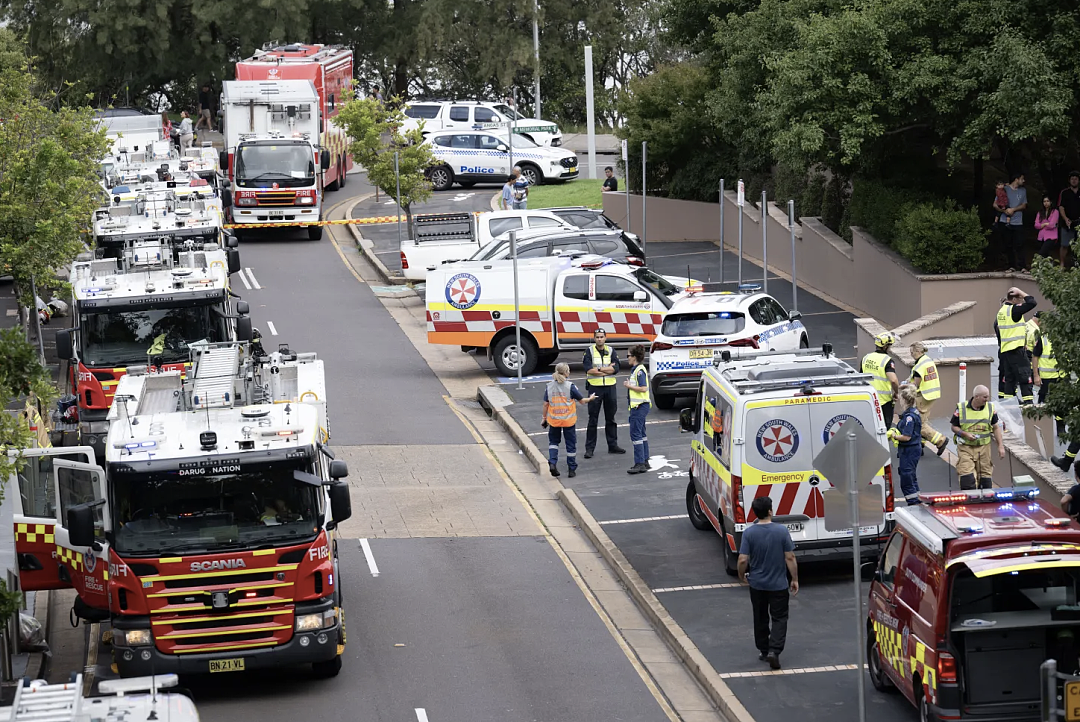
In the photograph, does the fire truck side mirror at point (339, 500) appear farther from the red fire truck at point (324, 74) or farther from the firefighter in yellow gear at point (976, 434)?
the red fire truck at point (324, 74)

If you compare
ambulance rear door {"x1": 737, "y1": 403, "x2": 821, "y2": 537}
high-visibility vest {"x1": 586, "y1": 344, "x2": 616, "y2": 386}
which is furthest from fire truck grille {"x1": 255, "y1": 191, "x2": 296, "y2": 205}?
ambulance rear door {"x1": 737, "y1": 403, "x2": 821, "y2": 537}

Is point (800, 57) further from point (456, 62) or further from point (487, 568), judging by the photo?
point (456, 62)

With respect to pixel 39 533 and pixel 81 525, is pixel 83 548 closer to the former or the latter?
pixel 39 533

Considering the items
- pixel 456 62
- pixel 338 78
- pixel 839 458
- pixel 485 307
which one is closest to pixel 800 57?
pixel 485 307

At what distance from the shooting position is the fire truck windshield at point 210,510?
13.3m

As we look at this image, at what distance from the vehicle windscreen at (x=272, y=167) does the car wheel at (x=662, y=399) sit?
19.3 metres

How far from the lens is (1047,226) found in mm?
26422

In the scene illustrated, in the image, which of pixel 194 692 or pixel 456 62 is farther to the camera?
pixel 456 62

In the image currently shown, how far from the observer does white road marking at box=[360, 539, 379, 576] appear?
699 inches

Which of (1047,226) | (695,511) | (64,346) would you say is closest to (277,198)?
(64,346)

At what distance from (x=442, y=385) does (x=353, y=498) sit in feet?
23.9

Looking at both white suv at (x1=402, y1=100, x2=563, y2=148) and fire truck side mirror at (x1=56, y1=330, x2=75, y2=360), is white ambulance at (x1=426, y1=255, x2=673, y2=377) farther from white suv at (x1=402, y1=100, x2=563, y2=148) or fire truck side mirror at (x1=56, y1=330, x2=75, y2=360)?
white suv at (x1=402, y1=100, x2=563, y2=148)

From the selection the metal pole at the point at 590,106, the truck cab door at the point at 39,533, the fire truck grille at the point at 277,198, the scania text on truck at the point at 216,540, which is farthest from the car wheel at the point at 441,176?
the scania text on truck at the point at 216,540

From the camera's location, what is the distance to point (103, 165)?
36.6 meters
